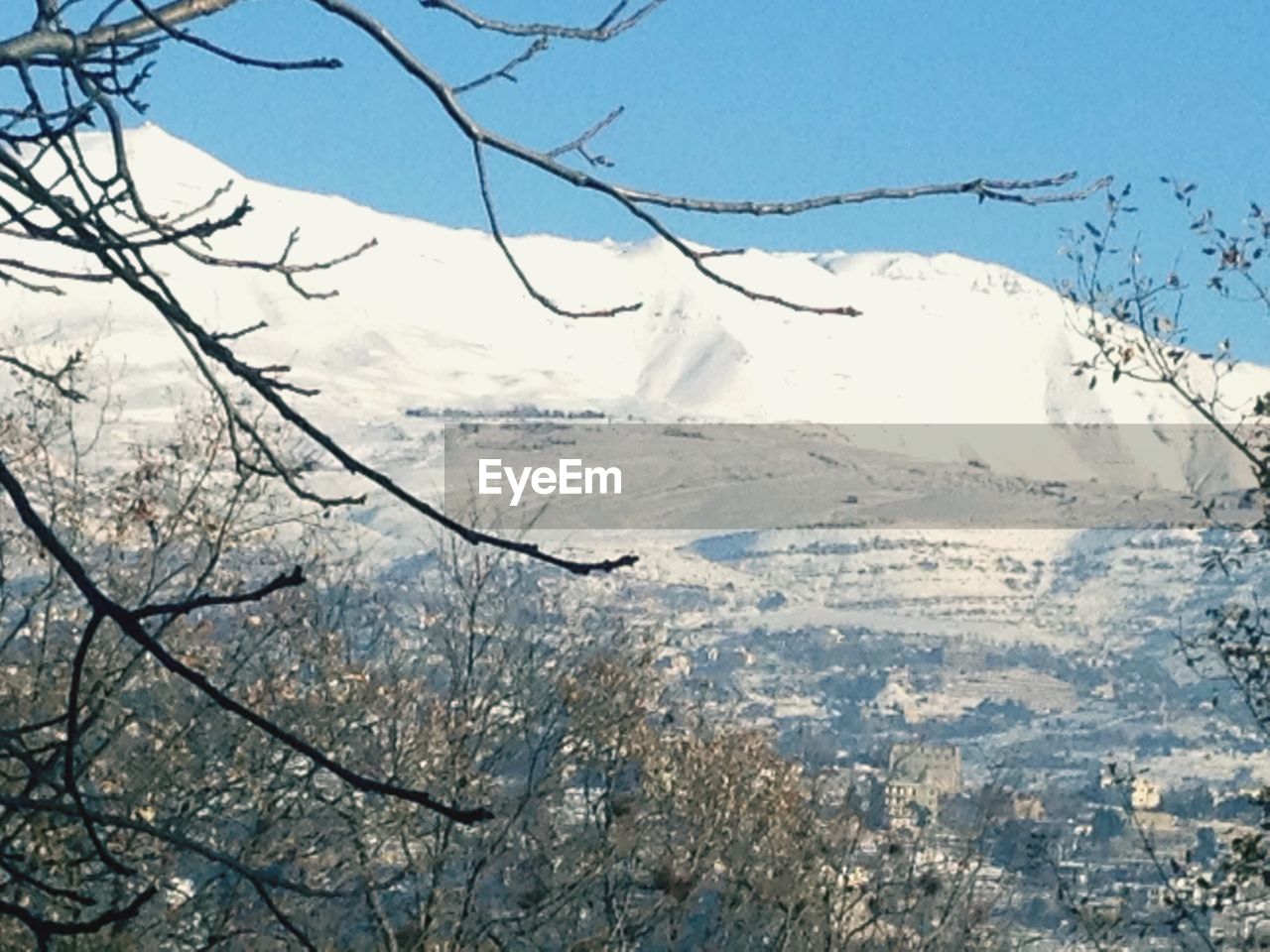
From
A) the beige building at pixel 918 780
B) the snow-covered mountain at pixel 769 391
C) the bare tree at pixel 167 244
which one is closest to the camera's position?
the bare tree at pixel 167 244

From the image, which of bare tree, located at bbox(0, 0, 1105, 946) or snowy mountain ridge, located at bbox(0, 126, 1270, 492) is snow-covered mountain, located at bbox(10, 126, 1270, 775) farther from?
bare tree, located at bbox(0, 0, 1105, 946)

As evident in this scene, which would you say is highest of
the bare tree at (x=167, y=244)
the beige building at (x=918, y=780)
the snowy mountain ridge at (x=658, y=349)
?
the snowy mountain ridge at (x=658, y=349)

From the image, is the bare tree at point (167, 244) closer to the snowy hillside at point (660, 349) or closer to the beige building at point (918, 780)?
the beige building at point (918, 780)

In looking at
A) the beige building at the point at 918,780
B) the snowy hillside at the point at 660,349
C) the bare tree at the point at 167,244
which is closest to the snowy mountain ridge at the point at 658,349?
the snowy hillside at the point at 660,349

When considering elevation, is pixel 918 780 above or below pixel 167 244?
below

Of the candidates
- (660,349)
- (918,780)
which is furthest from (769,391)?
(918,780)

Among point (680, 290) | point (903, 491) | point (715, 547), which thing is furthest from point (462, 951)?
point (680, 290)

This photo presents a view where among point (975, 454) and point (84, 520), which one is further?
point (975, 454)

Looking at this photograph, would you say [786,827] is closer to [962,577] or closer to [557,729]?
[557,729]

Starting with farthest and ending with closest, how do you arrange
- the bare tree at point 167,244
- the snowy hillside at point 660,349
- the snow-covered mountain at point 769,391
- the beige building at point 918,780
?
the snowy hillside at point 660,349 → the snow-covered mountain at point 769,391 → the beige building at point 918,780 → the bare tree at point 167,244

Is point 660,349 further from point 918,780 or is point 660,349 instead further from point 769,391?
point 918,780

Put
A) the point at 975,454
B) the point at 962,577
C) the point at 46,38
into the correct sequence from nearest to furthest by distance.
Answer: the point at 46,38 < the point at 962,577 < the point at 975,454
